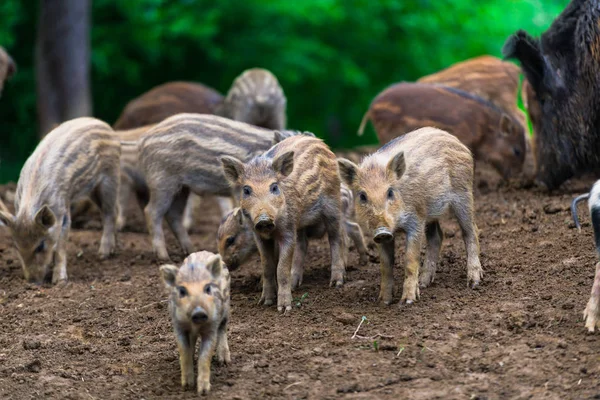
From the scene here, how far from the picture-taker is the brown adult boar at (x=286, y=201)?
5.73 meters

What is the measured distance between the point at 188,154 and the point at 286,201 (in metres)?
1.92

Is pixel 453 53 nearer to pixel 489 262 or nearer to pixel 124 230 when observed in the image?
pixel 124 230

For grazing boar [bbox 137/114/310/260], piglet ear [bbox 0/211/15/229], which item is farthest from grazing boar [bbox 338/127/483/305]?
piglet ear [bbox 0/211/15/229]

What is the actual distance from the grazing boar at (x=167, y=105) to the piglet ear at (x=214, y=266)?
5.67 meters

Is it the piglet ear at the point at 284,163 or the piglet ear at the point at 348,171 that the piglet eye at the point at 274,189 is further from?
the piglet ear at the point at 348,171

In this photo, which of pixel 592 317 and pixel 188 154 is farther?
pixel 188 154

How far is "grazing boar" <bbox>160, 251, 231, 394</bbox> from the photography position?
4.66m

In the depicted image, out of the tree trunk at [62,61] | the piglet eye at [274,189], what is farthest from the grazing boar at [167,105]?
the piglet eye at [274,189]

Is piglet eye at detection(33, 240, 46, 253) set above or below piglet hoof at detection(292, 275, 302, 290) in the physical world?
below

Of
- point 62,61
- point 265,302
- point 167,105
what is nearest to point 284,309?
point 265,302

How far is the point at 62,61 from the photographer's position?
1098 centimetres

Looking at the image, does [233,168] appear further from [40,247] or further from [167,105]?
[167,105]

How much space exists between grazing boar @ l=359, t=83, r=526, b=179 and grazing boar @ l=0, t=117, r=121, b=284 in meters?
2.56

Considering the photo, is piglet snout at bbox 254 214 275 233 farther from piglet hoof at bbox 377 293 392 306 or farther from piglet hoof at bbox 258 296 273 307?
piglet hoof at bbox 377 293 392 306
